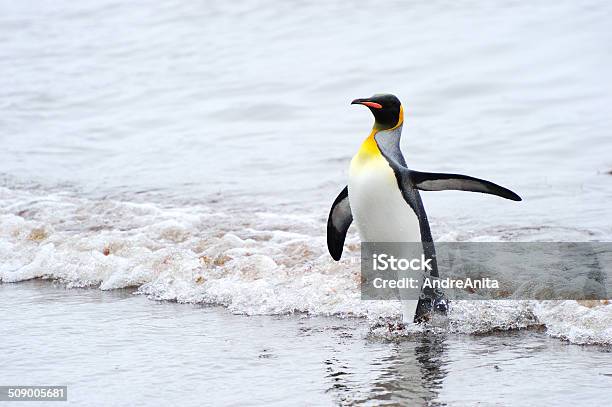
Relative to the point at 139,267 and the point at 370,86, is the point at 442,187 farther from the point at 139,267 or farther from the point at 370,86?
the point at 370,86

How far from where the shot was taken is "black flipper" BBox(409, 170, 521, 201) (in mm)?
4395

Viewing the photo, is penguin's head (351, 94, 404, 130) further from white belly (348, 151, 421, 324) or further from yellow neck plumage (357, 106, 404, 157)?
white belly (348, 151, 421, 324)

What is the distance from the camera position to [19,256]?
6.07m

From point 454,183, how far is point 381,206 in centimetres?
38

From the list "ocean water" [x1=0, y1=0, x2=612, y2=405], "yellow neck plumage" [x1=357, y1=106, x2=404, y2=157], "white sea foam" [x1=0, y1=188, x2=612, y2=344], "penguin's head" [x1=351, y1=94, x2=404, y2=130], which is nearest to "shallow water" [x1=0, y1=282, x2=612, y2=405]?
"ocean water" [x1=0, y1=0, x2=612, y2=405]

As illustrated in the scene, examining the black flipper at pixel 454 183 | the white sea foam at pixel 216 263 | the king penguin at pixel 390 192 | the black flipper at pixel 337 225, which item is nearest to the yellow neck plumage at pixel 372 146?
the king penguin at pixel 390 192

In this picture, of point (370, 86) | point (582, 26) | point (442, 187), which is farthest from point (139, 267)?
point (582, 26)

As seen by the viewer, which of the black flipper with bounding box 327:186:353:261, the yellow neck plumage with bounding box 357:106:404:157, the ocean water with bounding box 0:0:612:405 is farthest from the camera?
the black flipper with bounding box 327:186:353:261

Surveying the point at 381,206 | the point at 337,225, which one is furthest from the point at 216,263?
the point at 381,206

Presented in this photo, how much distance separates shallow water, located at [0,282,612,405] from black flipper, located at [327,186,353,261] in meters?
0.46

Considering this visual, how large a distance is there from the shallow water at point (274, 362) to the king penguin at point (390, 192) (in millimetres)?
417

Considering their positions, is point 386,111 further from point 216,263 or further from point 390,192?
point 216,263

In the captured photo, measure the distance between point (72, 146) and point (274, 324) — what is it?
7.29 m

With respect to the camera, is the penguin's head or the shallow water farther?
the penguin's head
